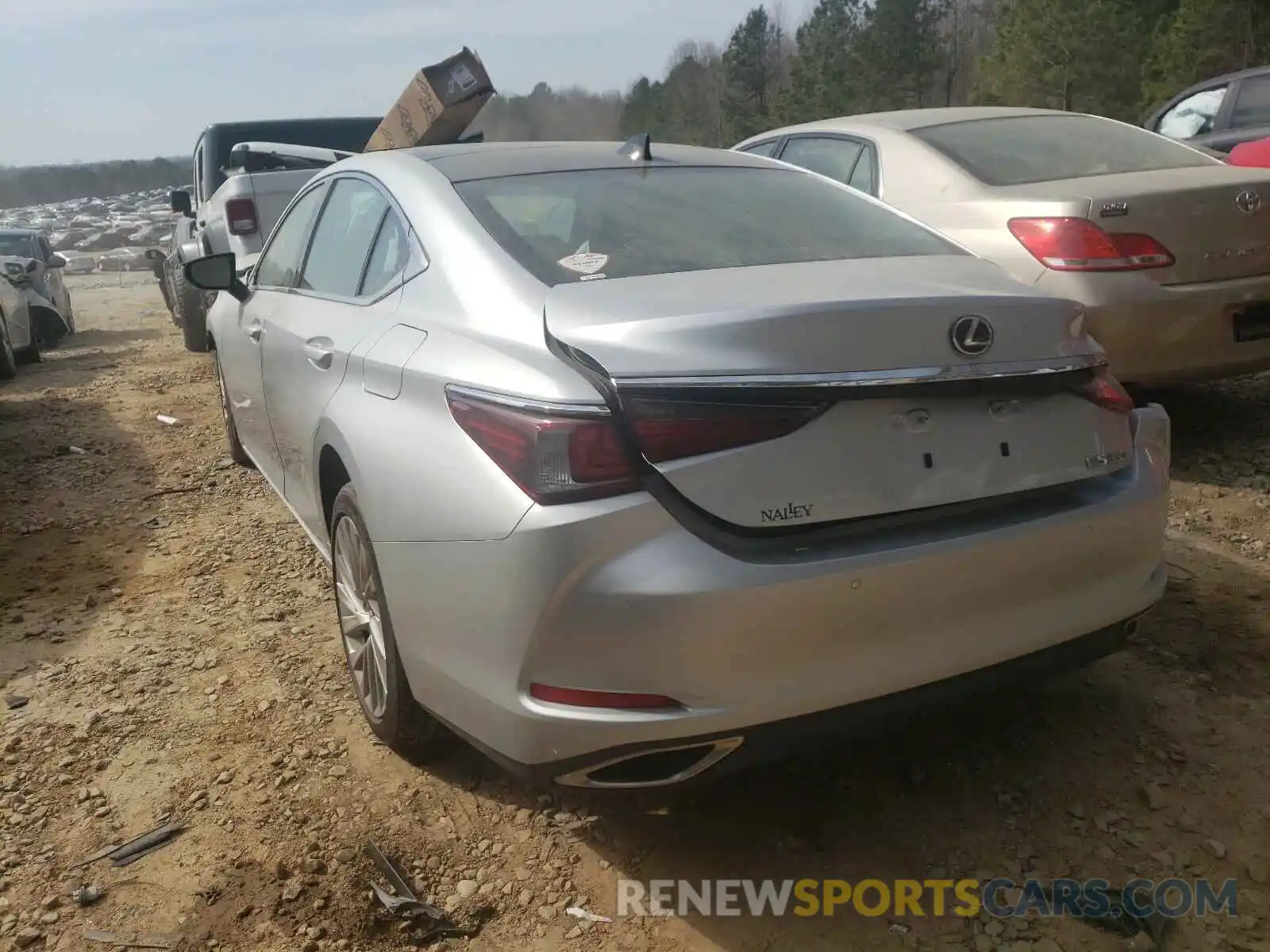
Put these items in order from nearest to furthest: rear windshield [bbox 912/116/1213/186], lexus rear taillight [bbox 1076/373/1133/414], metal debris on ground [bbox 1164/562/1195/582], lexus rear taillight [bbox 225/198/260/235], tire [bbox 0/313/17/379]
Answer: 1. lexus rear taillight [bbox 1076/373/1133/414]
2. metal debris on ground [bbox 1164/562/1195/582]
3. rear windshield [bbox 912/116/1213/186]
4. lexus rear taillight [bbox 225/198/260/235]
5. tire [bbox 0/313/17/379]

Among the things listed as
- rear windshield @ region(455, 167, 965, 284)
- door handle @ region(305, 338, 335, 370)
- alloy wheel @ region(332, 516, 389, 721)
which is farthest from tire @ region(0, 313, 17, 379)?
rear windshield @ region(455, 167, 965, 284)

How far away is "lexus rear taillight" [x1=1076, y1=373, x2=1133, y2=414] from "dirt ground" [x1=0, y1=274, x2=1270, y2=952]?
Result: 0.70m

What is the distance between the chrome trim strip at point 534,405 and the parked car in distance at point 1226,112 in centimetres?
777

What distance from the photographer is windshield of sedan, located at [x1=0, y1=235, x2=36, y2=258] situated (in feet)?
42.5

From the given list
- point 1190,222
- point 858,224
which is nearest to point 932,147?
point 1190,222

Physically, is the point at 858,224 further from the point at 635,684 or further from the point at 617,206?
the point at 635,684

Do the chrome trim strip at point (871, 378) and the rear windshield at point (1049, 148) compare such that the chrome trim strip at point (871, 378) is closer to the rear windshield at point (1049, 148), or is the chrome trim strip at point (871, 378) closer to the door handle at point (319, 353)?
the door handle at point (319, 353)

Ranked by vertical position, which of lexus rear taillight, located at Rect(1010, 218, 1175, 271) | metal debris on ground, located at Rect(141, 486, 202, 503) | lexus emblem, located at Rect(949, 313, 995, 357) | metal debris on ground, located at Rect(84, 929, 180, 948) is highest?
lexus emblem, located at Rect(949, 313, 995, 357)

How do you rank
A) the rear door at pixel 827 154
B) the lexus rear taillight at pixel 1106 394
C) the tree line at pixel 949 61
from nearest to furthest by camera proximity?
1. the lexus rear taillight at pixel 1106 394
2. the rear door at pixel 827 154
3. the tree line at pixel 949 61

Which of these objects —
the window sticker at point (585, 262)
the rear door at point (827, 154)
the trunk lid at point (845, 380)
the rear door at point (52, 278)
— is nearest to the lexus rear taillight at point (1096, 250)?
the rear door at point (827, 154)

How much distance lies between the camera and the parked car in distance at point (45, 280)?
12562mm

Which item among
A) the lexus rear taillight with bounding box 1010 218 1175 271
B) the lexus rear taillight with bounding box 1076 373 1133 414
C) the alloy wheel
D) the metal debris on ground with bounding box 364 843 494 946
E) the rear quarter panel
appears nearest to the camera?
the rear quarter panel

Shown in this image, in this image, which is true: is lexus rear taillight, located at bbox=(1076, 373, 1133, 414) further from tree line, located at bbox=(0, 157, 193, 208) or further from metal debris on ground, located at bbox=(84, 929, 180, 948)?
tree line, located at bbox=(0, 157, 193, 208)

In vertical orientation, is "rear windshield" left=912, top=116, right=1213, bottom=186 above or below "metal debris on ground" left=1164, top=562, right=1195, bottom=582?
above
